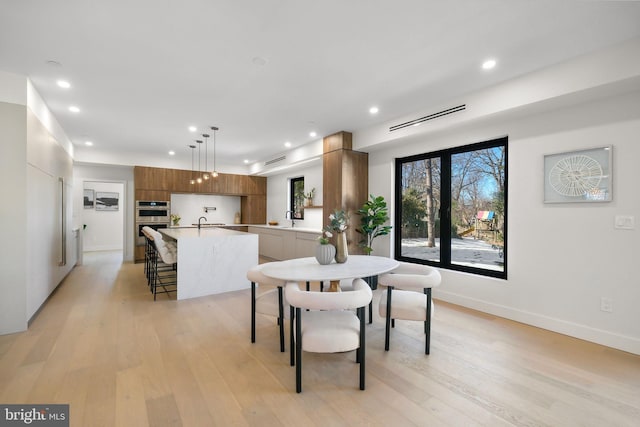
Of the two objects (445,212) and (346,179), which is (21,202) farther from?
(445,212)

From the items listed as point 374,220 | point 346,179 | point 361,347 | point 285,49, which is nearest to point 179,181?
point 346,179

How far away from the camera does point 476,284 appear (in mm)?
3797

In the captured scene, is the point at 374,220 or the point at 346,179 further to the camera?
the point at 346,179

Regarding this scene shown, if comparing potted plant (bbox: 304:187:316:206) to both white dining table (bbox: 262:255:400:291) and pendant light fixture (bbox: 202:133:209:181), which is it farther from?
white dining table (bbox: 262:255:400:291)

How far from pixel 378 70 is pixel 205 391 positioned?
3174 millimetres

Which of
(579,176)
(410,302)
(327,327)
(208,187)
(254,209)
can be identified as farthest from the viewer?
(254,209)

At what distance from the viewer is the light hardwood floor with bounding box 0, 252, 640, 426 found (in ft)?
5.89

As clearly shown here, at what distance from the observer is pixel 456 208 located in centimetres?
420

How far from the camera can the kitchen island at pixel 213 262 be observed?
4184 mm

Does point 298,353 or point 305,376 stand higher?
point 298,353

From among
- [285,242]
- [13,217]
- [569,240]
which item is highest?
[13,217]

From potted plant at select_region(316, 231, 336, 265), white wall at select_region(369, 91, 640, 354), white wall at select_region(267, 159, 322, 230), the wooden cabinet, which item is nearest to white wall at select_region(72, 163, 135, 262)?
the wooden cabinet

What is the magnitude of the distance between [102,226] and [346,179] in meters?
8.19

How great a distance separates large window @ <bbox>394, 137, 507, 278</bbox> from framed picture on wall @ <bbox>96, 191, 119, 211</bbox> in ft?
29.0
